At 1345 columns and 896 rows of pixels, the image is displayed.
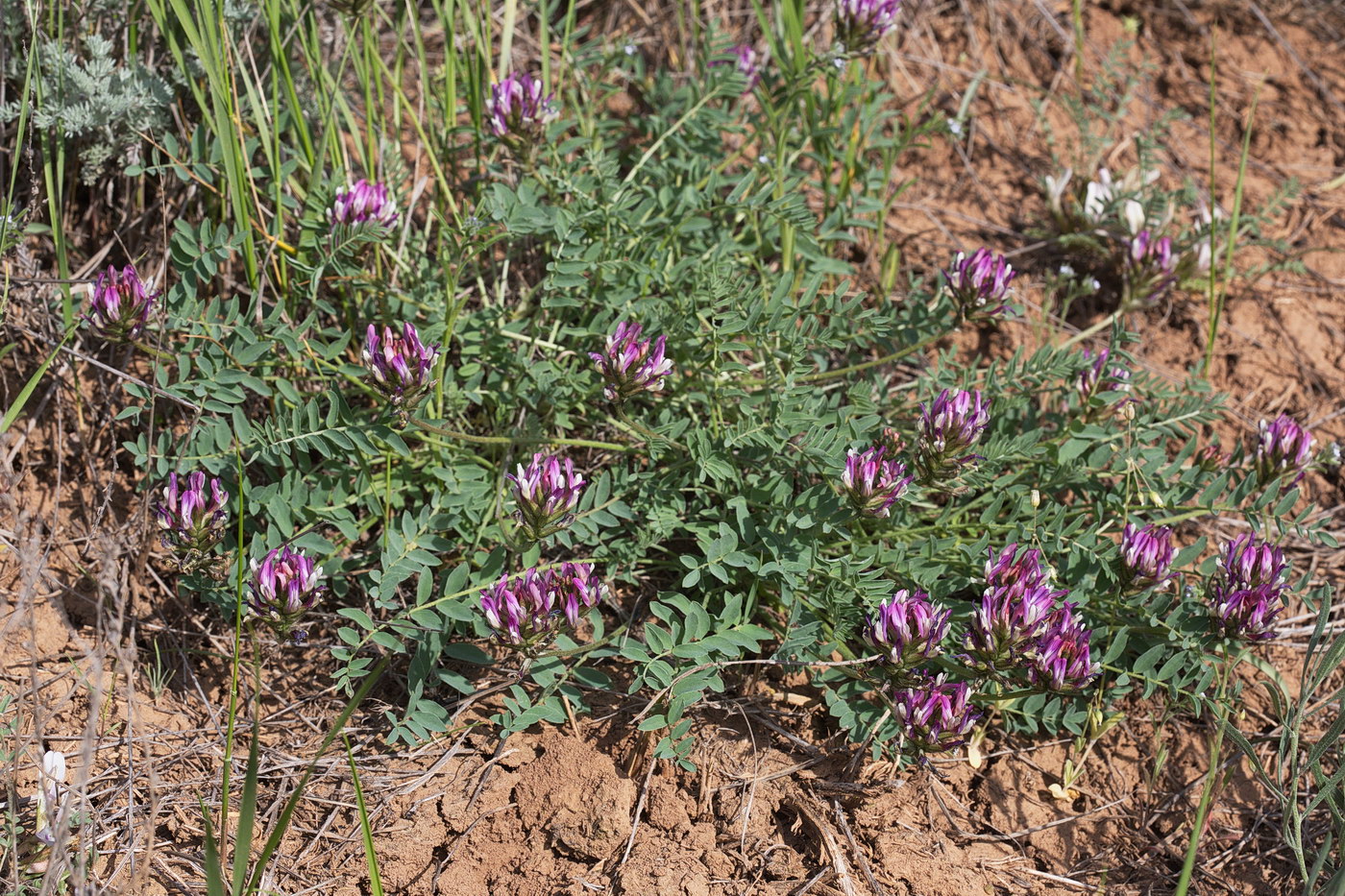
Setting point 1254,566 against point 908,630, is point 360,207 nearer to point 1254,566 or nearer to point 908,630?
point 908,630

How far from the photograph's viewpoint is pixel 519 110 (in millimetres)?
3156

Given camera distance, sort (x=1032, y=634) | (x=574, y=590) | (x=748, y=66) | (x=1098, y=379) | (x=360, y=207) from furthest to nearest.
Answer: (x=748, y=66) → (x=1098, y=379) → (x=360, y=207) → (x=574, y=590) → (x=1032, y=634)

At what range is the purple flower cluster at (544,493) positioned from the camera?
2621 millimetres

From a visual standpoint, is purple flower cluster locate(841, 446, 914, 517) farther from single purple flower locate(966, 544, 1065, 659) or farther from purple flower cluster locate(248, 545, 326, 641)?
purple flower cluster locate(248, 545, 326, 641)

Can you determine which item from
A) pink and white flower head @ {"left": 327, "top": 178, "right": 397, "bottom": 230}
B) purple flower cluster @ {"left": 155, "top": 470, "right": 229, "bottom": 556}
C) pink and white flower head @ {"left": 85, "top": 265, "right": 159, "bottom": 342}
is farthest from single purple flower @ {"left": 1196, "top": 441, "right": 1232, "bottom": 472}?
pink and white flower head @ {"left": 85, "top": 265, "right": 159, "bottom": 342}

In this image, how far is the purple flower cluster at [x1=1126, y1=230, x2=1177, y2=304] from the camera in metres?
3.78

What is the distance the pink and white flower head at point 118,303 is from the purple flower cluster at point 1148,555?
248 cm

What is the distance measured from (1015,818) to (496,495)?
154 centimetres

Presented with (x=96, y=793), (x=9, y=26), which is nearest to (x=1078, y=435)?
(x=96, y=793)

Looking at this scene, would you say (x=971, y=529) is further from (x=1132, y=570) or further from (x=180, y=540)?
(x=180, y=540)

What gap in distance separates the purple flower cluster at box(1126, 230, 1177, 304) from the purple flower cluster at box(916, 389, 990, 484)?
4.17 feet

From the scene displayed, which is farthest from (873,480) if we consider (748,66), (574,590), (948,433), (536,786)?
(748,66)

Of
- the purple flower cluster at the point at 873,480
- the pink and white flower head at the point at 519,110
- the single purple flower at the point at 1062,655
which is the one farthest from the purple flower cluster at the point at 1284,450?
the pink and white flower head at the point at 519,110

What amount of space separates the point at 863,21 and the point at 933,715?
6.78 feet
